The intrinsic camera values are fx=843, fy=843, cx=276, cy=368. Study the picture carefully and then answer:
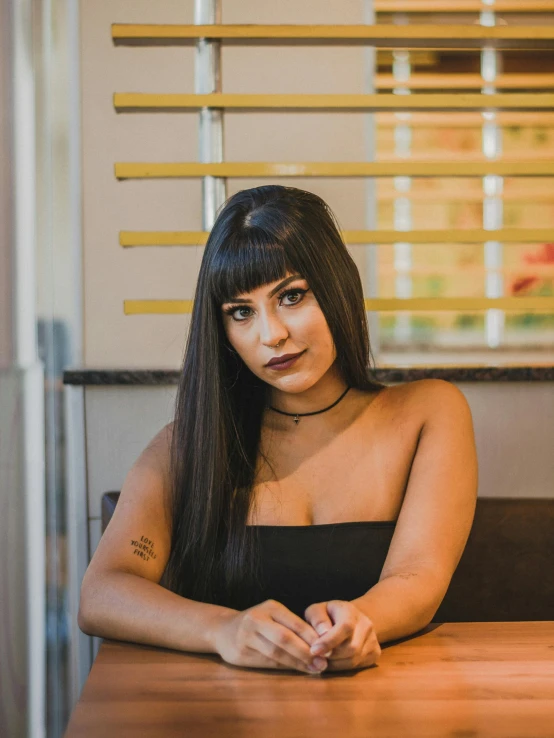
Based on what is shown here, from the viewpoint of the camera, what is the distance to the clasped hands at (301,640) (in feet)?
3.10

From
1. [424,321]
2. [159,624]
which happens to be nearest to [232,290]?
[159,624]

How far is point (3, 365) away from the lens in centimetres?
159

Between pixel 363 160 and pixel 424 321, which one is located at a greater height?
pixel 363 160

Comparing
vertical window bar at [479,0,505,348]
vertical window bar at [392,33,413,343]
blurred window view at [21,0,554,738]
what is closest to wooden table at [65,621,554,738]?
blurred window view at [21,0,554,738]

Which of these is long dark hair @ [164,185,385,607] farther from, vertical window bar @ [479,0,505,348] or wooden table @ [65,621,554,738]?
vertical window bar @ [479,0,505,348]

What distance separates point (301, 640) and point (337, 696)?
85 mm

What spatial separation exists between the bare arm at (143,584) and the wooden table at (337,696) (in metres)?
0.03

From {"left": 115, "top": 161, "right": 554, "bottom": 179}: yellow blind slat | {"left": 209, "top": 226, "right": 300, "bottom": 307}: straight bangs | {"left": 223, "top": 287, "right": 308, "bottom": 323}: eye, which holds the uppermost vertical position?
{"left": 115, "top": 161, "right": 554, "bottom": 179}: yellow blind slat

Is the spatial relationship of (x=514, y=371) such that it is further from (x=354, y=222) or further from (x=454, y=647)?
(x=454, y=647)

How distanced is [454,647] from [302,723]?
1.03 ft

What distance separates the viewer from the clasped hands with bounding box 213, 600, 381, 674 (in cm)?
95

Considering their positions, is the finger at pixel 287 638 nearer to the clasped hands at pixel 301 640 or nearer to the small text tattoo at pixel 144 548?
the clasped hands at pixel 301 640

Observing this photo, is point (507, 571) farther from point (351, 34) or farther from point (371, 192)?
point (351, 34)

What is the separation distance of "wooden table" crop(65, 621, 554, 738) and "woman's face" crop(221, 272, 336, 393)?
1.54 ft
